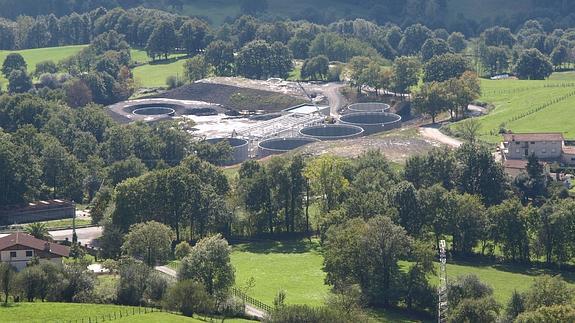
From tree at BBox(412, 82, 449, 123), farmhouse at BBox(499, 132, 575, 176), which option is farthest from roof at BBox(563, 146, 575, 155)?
tree at BBox(412, 82, 449, 123)

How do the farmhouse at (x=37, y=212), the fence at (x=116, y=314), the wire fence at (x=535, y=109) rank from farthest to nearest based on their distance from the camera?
the wire fence at (x=535, y=109) → the farmhouse at (x=37, y=212) → the fence at (x=116, y=314)

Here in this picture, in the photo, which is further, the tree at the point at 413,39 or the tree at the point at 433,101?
the tree at the point at 413,39

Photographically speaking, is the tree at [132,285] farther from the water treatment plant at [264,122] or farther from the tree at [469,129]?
the tree at [469,129]

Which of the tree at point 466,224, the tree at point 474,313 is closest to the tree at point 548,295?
the tree at point 474,313

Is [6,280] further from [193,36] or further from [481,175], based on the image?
[193,36]

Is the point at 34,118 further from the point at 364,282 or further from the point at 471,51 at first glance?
the point at 471,51

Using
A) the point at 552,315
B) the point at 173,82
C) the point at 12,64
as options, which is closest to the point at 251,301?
the point at 552,315

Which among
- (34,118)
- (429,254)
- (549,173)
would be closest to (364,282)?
(429,254)
